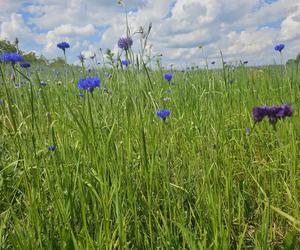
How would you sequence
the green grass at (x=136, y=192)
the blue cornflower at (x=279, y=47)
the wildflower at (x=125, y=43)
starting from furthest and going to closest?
the blue cornflower at (x=279, y=47)
the wildflower at (x=125, y=43)
the green grass at (x=136, y=192)

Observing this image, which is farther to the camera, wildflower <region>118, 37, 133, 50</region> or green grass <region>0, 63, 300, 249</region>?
wildflower <region>118, 37, 133, 50</region>

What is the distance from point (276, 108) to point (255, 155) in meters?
0.93

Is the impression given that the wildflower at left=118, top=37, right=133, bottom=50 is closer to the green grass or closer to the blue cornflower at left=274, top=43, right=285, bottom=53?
the green grass

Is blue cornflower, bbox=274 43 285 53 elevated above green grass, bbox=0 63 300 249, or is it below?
above

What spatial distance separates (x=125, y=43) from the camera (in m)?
1.61

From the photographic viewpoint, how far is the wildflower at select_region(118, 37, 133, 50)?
1.53 meters

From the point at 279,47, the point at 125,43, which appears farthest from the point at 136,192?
the point at 279,47

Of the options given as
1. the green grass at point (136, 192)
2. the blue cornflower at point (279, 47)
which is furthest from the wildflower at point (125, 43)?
the blue cornflower at point (279, 47)

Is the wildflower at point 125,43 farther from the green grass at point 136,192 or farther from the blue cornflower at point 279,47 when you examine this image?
the blue cornflower at point 279,47

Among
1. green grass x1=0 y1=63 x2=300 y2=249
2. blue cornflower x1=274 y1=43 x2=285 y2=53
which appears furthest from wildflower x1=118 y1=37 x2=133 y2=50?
blue cornflower x1=274 y1=43 x2=285 y2=53

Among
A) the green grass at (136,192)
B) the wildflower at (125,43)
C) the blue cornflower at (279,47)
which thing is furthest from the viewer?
the blue cornflower at (279,47)

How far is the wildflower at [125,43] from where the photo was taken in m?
1.53

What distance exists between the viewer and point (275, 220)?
1400 mm

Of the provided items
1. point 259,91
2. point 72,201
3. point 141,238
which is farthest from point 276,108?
point 259,91
